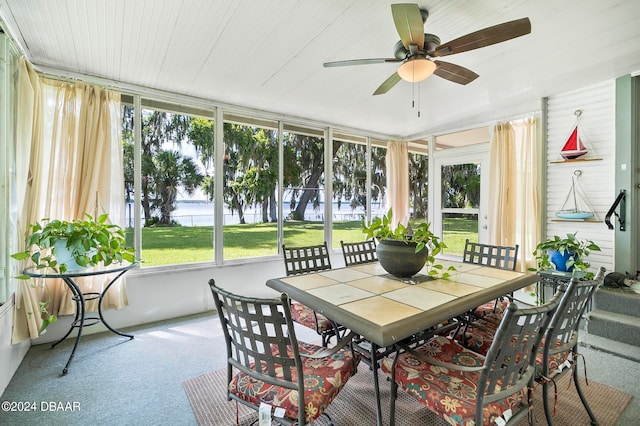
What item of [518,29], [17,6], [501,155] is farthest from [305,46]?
[501,155]

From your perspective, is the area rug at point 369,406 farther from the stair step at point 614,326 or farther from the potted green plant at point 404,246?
the stair step at point 614,326

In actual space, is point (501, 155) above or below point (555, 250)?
above

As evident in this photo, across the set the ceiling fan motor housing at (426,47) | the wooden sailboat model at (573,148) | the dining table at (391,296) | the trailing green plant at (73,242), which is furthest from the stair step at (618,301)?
the trailing green plant at (73,242)

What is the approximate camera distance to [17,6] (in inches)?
73.6

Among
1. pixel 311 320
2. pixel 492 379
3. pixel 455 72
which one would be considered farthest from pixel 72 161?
pixel 492 379

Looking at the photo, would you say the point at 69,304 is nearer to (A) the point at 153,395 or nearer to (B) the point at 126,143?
(A) the point at 153,395

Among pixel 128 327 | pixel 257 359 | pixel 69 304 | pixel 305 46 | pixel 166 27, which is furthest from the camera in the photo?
pixel 128 327

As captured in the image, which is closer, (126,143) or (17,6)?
(17,6)

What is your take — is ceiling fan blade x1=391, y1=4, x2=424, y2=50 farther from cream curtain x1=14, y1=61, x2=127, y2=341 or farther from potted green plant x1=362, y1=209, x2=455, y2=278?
cream curtain x1=14, y1=61, x2=127, y2=341

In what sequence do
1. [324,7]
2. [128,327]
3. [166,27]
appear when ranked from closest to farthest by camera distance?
[324,7], [166,27], [128,327]

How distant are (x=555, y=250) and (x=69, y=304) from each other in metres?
4.85

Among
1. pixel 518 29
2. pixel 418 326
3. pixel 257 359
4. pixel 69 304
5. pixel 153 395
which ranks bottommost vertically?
pixel 153 395

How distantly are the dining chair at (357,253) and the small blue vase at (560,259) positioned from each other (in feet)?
6.26

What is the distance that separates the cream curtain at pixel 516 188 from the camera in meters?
3.63
